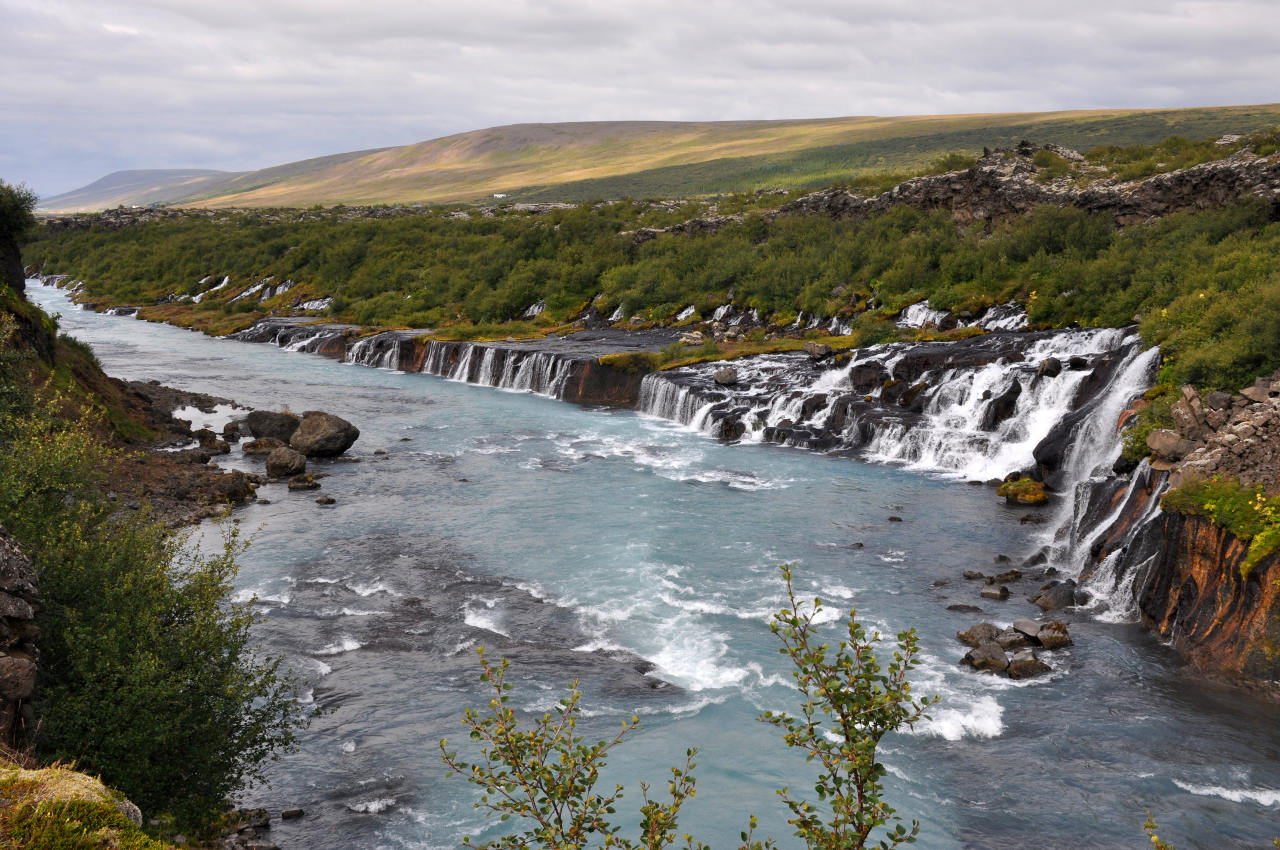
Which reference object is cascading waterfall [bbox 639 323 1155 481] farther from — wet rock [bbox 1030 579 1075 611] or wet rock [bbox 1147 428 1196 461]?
wet rock [bbox 1030 579 1075 611]

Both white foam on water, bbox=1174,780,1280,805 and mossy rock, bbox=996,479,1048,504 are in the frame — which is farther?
mossy rock, bbox=996,479,1048,504

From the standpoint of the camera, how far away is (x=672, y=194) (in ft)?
579

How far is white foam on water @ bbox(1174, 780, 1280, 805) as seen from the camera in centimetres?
1482

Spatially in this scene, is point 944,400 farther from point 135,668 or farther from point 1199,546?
point 135,668

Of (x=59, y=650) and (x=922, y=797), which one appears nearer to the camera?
(x=59, y=650)

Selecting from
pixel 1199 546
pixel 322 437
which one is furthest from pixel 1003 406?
pixel 322 437

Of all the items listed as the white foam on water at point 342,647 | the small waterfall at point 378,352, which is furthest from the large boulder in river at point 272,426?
the small waterfall at point 378,352

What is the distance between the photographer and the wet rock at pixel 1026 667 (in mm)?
19125

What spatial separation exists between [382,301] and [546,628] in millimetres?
65443

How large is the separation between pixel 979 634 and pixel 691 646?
6.72 metres

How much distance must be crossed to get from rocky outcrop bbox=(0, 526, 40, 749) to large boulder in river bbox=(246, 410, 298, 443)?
27.0 metres

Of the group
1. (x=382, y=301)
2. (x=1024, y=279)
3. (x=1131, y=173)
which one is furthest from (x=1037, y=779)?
(x=382, y=301)

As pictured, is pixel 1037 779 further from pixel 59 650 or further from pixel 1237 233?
pixel 1237 233

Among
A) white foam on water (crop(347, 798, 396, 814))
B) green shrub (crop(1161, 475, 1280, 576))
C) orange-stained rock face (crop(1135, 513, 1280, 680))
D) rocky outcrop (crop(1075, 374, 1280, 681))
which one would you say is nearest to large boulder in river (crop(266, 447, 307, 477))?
white foam on water (crop(347, 798, 396, 814))
